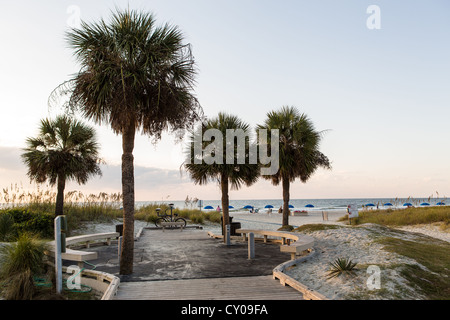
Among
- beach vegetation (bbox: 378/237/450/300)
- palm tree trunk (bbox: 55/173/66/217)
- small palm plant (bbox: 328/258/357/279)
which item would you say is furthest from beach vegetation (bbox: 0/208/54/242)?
beach vegetation (bbox: 378/237/450/300)

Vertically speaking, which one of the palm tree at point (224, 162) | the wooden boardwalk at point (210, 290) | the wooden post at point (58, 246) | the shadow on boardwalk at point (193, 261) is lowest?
the shadow on boardwalk at point (193, 261)

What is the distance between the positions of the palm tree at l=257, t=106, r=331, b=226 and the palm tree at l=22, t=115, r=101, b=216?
32.1ft

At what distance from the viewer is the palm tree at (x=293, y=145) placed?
58.1ft

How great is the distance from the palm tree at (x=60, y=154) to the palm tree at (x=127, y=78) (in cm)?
948

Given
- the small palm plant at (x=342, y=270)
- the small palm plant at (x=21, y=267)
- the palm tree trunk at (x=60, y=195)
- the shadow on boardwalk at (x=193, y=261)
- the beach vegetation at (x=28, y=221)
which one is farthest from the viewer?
the palm tree trunk at (x=60, y=195)

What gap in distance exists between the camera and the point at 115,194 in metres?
23.1

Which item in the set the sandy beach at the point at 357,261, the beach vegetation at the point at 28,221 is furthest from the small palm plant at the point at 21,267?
the beach vegetation at the point at 28,221

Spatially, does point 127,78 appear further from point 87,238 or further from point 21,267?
point 87,238

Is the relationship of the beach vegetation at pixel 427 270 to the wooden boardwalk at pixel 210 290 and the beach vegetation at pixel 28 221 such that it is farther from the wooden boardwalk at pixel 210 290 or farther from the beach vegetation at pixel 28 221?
the beach vegetation at pixel 28 221

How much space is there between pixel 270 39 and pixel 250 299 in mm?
12280

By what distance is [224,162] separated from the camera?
556 inches

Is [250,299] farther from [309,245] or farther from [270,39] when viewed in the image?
[270,39]

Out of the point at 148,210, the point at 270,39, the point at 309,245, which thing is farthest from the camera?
the point at 148,210
